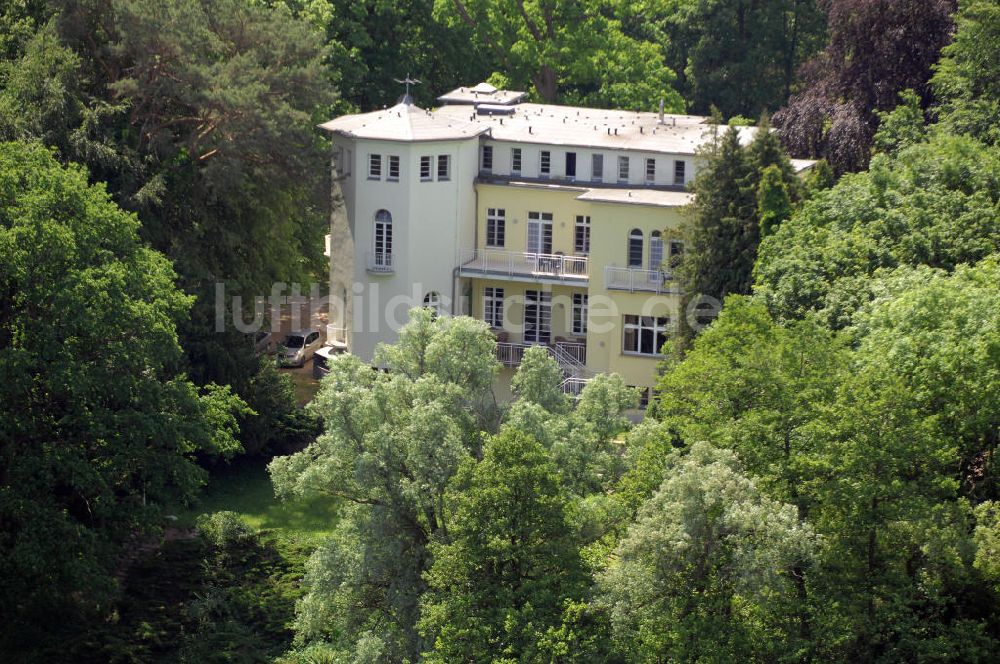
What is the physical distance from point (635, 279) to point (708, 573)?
23261 mm

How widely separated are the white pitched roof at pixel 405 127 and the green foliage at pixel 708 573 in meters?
25.7

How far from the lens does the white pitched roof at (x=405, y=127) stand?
186 ft

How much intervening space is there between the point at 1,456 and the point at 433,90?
38.4 m

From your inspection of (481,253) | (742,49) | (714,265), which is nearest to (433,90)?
(742,49)

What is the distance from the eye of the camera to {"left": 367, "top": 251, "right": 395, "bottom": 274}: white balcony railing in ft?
189

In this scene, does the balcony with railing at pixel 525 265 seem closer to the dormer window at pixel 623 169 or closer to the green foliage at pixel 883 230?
the dormer window at pixel 623 169

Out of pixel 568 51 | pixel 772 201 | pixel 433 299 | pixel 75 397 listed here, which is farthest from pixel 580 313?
pixel 75 397

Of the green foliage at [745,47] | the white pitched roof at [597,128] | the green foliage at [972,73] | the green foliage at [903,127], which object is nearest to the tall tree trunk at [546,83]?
the green foliage at [745,47]

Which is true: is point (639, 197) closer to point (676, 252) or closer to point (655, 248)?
point (655, 248)

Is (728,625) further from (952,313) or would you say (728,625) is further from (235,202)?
(235,202)

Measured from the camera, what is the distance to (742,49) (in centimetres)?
8025

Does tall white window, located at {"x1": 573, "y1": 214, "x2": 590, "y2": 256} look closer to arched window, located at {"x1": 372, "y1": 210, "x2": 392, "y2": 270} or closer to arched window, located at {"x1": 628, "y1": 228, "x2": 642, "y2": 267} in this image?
arched window, located at {"x1": 628, "y1": 228, "x2": 642, "y2": 267}

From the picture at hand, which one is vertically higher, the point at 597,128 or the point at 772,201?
the point at 597,128

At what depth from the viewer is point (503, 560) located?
112 feet
